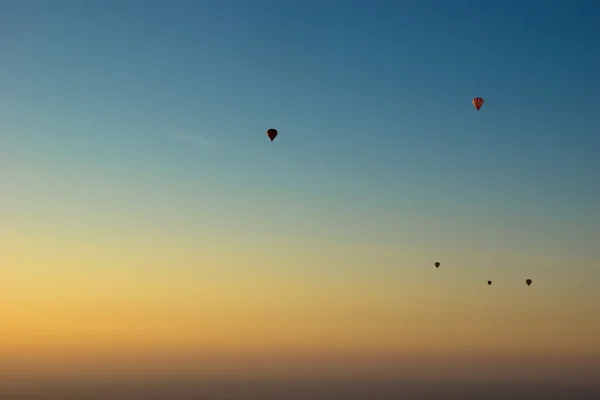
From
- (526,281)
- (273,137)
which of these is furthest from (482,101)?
(526,281)

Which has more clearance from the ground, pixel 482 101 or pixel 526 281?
pixel 482 101

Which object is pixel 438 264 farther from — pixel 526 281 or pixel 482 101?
pixel 482 101

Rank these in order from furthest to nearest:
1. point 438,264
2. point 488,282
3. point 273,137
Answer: point 488,282 < point 438,264 < point 273,137

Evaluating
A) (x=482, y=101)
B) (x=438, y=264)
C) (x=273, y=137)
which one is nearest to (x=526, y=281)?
(x=438, y=264)

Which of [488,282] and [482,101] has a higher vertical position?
[482,101]

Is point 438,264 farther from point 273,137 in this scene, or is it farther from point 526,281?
point 273,137

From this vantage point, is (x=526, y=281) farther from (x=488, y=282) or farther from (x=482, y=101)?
(x=482, y=101)

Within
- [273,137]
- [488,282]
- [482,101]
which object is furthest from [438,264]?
[273,137]

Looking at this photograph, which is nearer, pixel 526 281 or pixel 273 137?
pixel 273 137

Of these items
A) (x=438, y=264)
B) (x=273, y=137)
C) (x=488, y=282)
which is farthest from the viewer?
(x=488, y=282)
